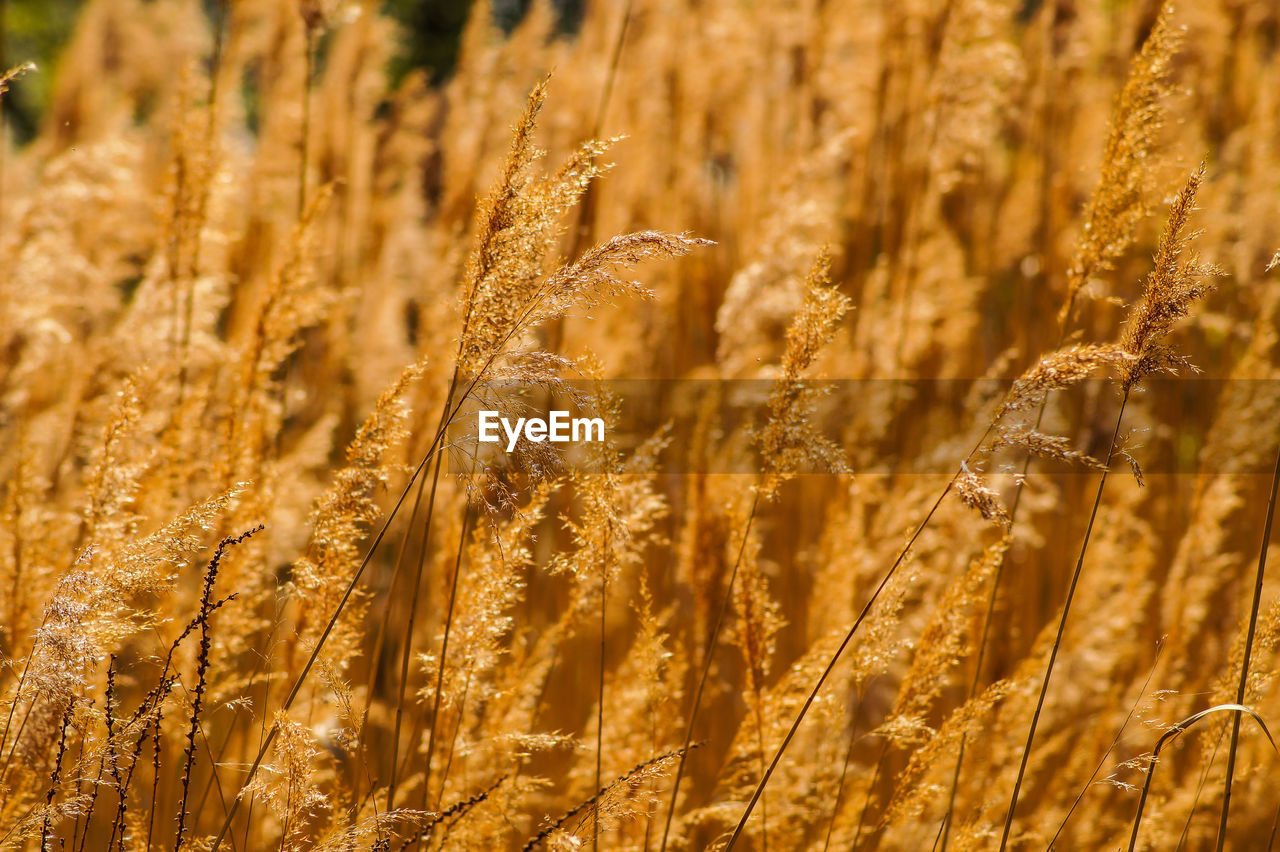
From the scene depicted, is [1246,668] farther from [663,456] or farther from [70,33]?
[70,33]

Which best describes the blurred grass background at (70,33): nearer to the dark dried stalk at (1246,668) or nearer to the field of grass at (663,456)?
the field of grass at (663,456)

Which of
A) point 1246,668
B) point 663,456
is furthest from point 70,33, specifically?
point 1246,668

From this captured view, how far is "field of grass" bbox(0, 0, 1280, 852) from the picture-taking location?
943 millimetres

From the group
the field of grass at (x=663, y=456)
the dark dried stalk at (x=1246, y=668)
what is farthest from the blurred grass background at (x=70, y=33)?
the dark dried stalk at (x=1246, y=668)

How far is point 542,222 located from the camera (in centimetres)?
93

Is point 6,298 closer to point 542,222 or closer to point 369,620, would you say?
point 369,620

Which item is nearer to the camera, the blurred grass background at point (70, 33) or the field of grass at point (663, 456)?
the field of grass at point (663, 456)

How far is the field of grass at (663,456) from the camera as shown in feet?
3.10

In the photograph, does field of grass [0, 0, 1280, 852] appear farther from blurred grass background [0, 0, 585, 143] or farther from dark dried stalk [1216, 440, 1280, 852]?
blurred grass background [0, 0, 585, 143]

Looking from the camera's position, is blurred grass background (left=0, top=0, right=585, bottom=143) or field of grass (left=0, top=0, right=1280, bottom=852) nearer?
field of grass (left=0, top=0, right=1280, bottom=852)

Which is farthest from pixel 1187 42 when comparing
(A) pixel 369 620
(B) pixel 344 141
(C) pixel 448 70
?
(C) pixel 448 70

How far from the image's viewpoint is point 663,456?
A: 1813 millimetres

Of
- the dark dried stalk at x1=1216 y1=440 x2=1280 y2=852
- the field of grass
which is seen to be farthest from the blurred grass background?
the dark dried stalk at x1=1216 y1=440 x2=1280 y2=852

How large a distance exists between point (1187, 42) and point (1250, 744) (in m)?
2.33
